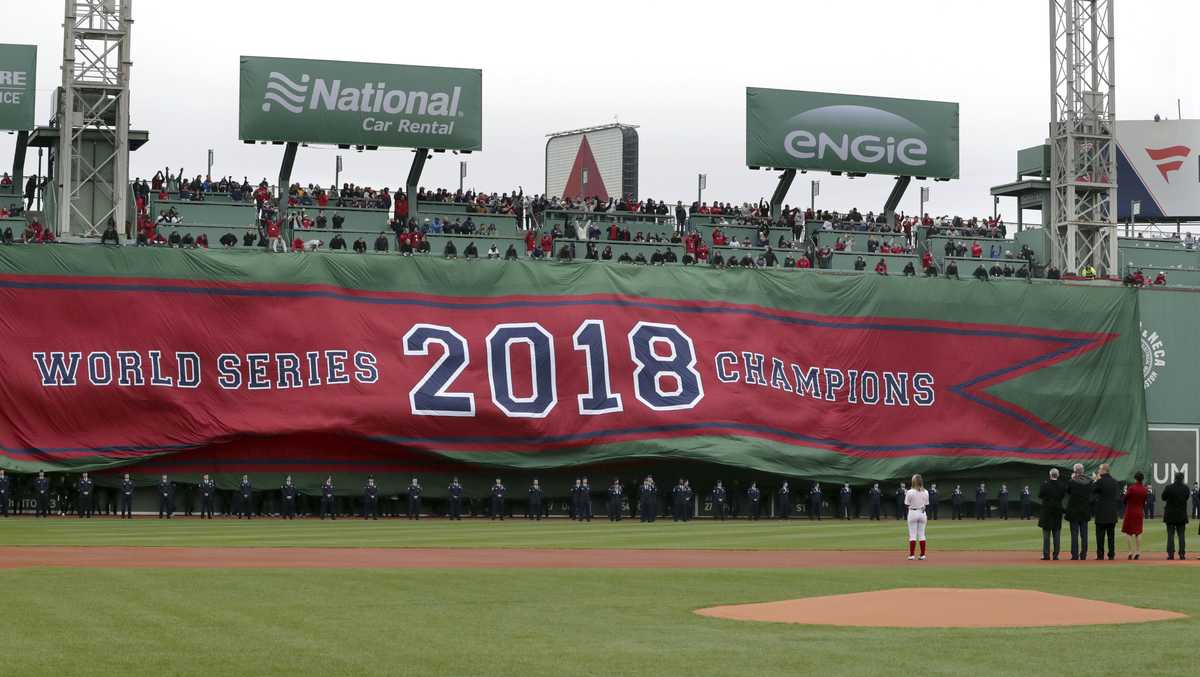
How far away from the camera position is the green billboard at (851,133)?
165ft

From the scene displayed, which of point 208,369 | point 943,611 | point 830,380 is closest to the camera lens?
point 943,611

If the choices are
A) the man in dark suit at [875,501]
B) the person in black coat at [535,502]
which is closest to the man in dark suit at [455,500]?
the person in black coat at [535,502]

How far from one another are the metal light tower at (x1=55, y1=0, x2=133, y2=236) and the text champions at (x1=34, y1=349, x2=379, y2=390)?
380cm

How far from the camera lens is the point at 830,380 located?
148ft

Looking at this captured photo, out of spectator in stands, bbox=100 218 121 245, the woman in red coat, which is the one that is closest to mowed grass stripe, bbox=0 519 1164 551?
the woman in red coat

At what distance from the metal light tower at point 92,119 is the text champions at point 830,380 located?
17.0m

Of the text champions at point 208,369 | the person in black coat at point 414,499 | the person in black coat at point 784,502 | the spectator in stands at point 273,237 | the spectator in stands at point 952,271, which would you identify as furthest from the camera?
the spectator in stands at point 952,271

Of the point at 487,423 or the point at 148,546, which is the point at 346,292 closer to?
the point at 487,423

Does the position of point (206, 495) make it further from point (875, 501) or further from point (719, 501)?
point (875, 501)

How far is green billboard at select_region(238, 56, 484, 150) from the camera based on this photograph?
45.5 metres

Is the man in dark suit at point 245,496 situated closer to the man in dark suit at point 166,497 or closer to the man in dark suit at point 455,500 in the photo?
the man in dark suit at point 166,497

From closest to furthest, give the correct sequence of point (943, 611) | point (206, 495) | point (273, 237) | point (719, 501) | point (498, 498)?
point (943, 611), point (206, 495), point (498, 498), point (273, 237), point (719, 501)

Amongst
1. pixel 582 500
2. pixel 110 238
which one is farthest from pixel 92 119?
pixel 582 500

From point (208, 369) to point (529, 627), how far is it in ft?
90.2
